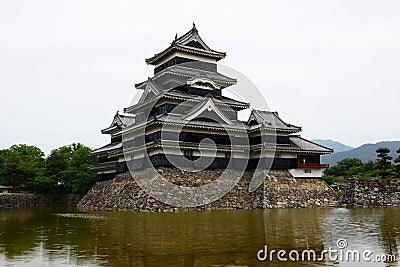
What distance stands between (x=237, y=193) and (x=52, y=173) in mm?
27148

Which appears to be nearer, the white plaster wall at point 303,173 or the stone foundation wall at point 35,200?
the white plaster wall at point 303,173

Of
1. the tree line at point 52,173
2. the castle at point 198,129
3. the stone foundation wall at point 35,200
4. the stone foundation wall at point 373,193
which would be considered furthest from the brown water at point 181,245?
the stone foundation wall at point 35,200

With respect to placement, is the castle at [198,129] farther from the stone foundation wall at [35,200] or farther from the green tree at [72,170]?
the stone foundation wall at [35,200]

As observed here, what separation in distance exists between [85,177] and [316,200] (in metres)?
25.5

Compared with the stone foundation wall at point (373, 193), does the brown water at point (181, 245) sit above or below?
below

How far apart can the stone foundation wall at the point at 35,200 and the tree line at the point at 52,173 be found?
112 centimetres

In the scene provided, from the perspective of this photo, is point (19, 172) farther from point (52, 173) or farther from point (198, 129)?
point (198, 129)

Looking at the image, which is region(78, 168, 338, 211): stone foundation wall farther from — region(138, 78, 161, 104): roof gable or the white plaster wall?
region(138, 78, 161, 104): roof gable

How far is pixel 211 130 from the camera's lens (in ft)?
99.3

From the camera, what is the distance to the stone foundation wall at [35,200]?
4235cm

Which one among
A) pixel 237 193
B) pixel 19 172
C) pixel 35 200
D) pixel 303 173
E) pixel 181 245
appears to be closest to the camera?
pixel 181 245

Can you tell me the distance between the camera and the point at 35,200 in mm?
45531

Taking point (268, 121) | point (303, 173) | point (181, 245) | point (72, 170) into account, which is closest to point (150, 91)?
point (268, 121)

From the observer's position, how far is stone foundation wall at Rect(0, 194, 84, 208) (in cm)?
4235
